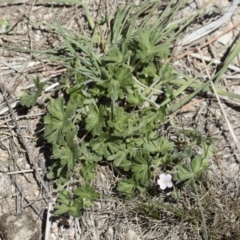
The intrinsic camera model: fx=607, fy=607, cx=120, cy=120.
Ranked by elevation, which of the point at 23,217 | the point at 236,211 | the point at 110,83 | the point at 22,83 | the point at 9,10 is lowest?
the point at 236,211

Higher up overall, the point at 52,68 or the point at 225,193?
the point at 52,68

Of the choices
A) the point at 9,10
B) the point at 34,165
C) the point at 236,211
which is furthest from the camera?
the point at 9,10

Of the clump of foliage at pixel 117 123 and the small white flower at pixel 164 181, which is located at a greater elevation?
the clump of foliage at pixel 117 123

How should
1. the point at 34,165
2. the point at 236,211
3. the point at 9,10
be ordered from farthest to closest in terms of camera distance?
the point at 9,10
the point at 34,165
the point at 236,211

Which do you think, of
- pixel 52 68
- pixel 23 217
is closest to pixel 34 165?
pixel 23 217

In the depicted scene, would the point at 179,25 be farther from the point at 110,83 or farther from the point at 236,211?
the point at 236,211

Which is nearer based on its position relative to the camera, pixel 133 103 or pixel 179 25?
pixel 133 103
